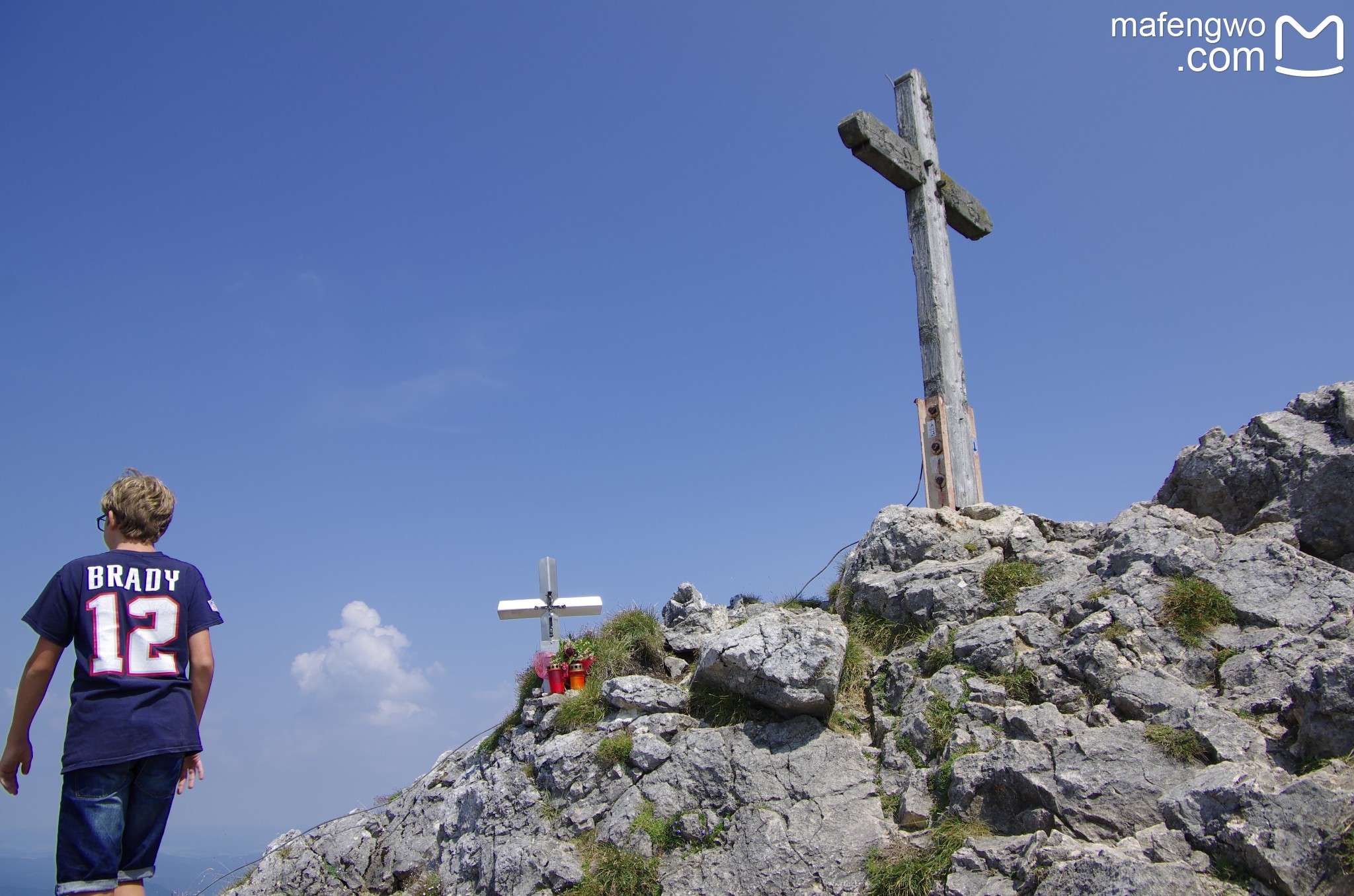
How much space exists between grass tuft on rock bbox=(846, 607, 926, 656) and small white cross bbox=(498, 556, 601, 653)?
3505 mm

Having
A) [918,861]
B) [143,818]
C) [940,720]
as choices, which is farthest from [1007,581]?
[143,818]

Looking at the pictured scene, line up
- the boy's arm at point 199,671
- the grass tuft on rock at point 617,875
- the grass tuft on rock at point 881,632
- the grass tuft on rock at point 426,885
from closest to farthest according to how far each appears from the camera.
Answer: the boy's arm at point 199,671
the grass tuft on rock at point 617,875
the grass tuft on rock at point 426,885
the grass tuft on rock at point 881,632

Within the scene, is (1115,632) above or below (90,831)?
above

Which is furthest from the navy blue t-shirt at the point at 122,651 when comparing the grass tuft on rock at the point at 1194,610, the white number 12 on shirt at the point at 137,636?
the grass tuft on rock at the point at 1194,610

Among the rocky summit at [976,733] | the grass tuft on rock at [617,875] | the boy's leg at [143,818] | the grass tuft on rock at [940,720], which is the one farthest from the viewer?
the grass tuft on rock at [940,720]

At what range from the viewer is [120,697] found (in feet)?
14.5

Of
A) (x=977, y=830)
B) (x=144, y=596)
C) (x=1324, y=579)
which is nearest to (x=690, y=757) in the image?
(x=977, y=830)

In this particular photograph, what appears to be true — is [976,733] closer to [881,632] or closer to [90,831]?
[881,632]

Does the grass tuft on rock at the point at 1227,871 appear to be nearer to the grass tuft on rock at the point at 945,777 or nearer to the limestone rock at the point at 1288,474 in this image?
the grass tuft on rock at the point at 945,777

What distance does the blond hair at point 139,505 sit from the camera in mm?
4832

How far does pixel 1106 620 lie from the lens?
7891mm

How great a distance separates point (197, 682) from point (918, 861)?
193 inches

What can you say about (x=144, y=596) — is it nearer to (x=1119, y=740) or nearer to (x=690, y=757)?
(x=690, y=757)

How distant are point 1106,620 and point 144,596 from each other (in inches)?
284
